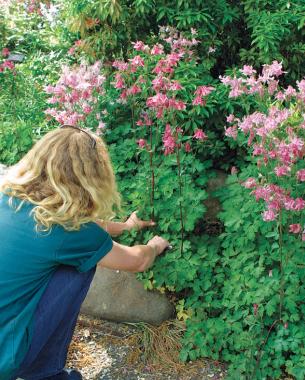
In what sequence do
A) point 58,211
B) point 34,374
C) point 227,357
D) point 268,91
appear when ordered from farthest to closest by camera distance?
point 227,357, point 268,91, point 34,374, point 58,211

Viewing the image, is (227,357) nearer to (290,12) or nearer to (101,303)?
(101,303)

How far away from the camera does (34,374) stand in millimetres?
2596

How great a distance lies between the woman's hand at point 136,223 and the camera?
10.9ft

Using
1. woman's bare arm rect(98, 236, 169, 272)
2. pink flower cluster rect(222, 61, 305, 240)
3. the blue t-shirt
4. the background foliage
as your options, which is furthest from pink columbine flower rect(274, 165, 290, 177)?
the blue t-shirt

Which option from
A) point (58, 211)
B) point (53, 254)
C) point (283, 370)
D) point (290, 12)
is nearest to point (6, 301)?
point (53, 254)

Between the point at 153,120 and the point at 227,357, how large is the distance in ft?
5.38

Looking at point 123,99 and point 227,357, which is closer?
point 227,357

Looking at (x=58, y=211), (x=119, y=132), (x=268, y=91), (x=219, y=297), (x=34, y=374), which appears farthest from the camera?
→ (x=119, y=132)

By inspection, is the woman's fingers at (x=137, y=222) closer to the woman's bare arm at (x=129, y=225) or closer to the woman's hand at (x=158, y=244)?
the woman's bare arm at (x=129, y=225)

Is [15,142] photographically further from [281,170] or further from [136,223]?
[281,170]

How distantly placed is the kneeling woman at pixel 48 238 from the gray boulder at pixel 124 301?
1013mm

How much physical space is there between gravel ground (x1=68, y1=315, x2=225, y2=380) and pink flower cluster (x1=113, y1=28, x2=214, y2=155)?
1.18m

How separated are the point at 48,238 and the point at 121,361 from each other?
4.26 ft

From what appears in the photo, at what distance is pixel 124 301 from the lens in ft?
11.4
